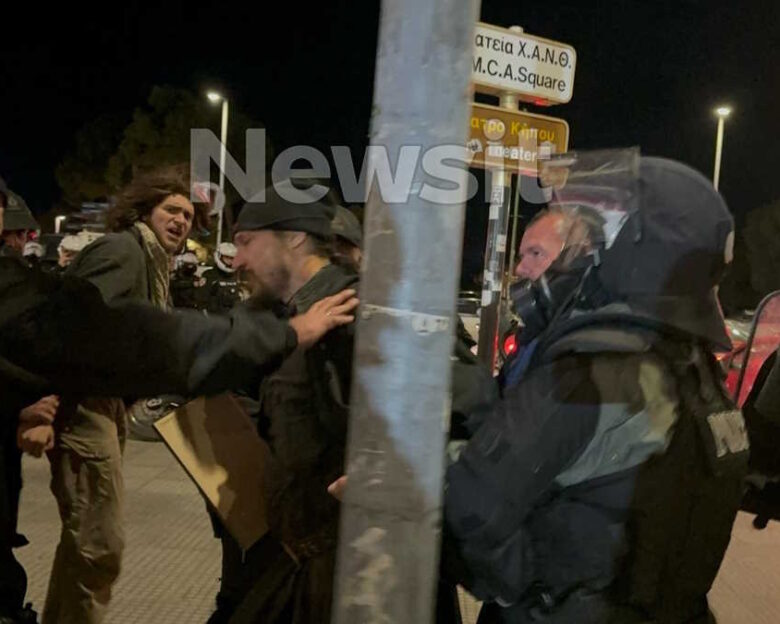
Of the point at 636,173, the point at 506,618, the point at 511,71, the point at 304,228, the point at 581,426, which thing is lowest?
the point at 506,618

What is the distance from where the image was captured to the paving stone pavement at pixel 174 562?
4.81m

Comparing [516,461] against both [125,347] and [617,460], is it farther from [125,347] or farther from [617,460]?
[125,347]

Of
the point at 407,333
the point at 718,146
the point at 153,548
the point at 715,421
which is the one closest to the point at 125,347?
the point at 407,333

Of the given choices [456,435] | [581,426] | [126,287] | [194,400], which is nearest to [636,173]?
[581,426]

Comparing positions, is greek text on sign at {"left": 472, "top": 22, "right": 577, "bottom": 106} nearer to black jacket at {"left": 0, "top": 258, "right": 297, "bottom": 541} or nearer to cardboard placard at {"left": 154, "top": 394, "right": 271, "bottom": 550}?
cardboard placard at {"left": 154, "top": 394, "right": 271, "bottom": 550}

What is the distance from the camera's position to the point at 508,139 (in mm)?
6258

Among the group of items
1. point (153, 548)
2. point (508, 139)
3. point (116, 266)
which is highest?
point (508, 139)

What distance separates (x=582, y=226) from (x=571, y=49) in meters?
4.65

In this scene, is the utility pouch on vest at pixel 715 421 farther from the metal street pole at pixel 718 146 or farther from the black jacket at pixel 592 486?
the metal street pole at pixel 718 146

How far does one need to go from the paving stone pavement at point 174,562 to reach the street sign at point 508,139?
2762 millimetres

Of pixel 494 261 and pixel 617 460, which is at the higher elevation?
pixel 494 261

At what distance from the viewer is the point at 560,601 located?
1.92 meters

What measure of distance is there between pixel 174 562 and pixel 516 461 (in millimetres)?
4040

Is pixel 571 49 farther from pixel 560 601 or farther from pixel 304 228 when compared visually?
pixel 560 601
